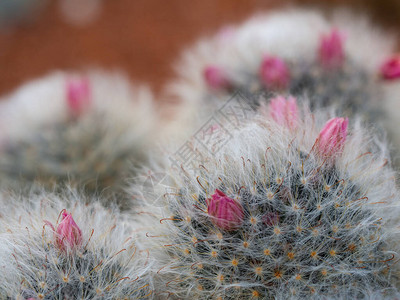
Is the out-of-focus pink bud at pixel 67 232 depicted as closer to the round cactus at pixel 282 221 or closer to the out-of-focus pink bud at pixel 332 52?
the round cactus at pixel 282 221

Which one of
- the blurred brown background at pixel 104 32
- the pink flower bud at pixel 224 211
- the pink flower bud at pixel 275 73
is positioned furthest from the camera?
the blurred brown background at pixel 104 32

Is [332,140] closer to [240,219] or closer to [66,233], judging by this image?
[240,219]

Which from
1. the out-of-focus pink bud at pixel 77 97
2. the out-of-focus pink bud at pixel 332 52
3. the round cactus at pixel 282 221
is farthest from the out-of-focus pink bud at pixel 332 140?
the out-of-focus pink bud at pixel 77 97

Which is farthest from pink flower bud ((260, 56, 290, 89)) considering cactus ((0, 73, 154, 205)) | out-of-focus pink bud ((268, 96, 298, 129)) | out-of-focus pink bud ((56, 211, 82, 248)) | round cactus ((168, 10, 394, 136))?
out-of-focus pink bud ((56, 211, 82, 248))

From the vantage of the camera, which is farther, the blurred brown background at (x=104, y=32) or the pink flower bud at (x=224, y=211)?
the blurred brown background at (x=104, y=32)

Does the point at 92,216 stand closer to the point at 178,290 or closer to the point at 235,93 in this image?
the point at 178,290

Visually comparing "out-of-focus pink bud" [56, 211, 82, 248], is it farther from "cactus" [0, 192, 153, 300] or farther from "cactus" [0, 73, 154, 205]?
"cactus" [0, 73, 154, 205]
